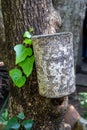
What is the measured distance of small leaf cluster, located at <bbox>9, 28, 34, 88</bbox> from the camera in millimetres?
2783

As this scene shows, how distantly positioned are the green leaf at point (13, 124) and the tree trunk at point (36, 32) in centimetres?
9

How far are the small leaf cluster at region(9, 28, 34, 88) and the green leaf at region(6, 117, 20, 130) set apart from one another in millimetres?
317

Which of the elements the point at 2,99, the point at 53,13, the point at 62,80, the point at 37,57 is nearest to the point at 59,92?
the point at 62,80

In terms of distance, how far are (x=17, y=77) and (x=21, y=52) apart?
0.62 ft

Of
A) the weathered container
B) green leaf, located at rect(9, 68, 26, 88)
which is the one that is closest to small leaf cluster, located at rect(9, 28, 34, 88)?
green leaf, located at rect(9, 68, 26, 88)

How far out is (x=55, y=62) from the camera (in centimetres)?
262

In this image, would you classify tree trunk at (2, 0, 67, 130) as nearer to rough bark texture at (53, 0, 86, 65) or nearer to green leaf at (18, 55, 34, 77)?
green leaf at (18, 55, 34, 77)

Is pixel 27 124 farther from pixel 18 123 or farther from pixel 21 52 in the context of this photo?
pixel 21 52

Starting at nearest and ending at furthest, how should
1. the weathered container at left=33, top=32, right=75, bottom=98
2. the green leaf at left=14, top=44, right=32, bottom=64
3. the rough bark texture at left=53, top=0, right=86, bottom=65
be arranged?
the weathered container at left=33, top=32, right=75, bottom=98 < the green leaf at left=14, top=44, right=32, bottom=64 < the rough bark texture at left=53, top=0, right=86, bottom=65

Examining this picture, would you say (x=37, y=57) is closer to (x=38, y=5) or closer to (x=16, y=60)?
(x=16, y=60)

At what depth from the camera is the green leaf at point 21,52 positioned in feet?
9.10

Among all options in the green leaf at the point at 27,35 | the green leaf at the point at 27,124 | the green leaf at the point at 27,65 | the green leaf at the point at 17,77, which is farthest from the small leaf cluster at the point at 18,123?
the green leaf at the point at 27,35

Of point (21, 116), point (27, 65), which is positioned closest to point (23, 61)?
point (27, 65)

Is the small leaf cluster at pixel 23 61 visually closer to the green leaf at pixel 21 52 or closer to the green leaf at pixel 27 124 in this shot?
the green leaf at pixel 21 52
